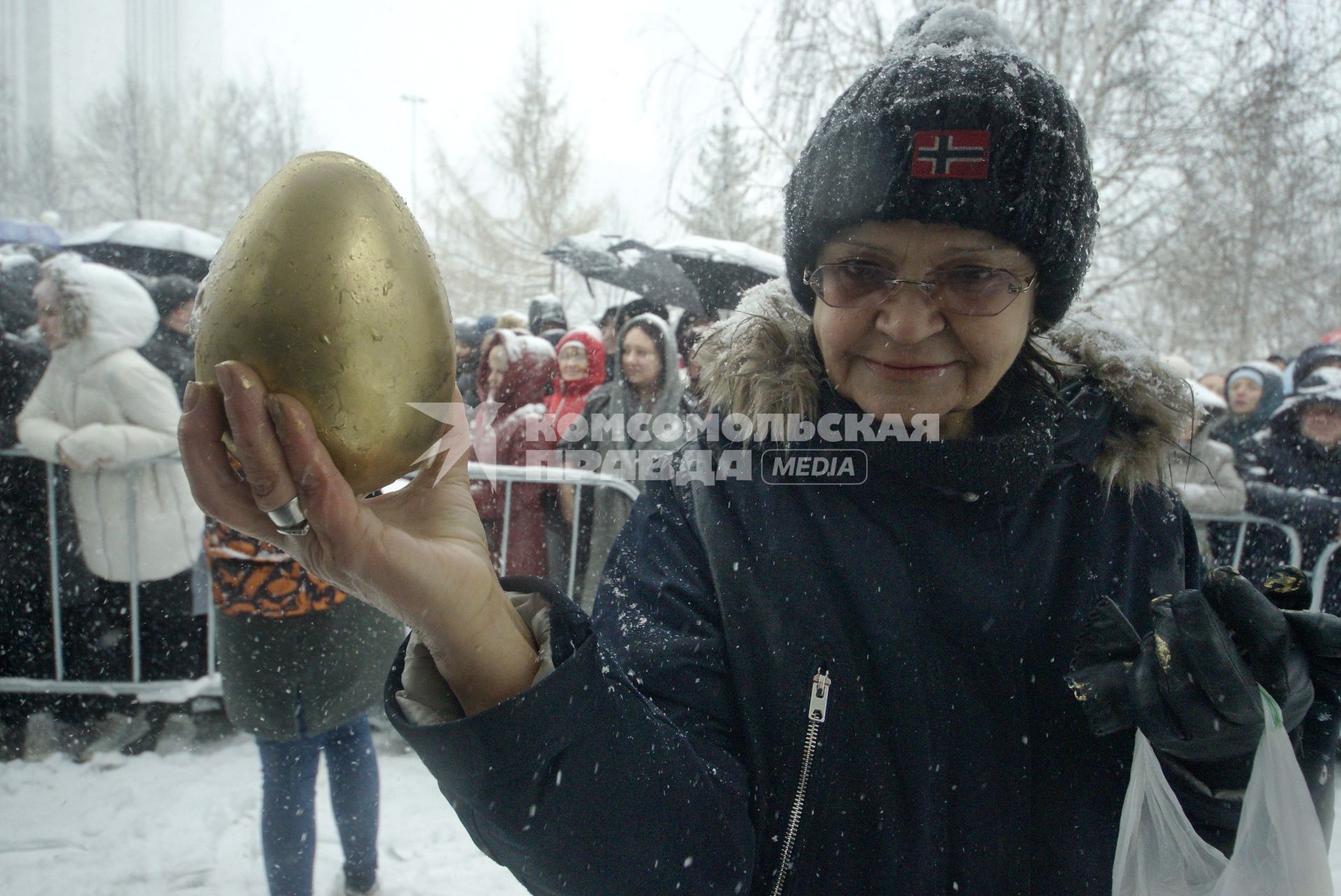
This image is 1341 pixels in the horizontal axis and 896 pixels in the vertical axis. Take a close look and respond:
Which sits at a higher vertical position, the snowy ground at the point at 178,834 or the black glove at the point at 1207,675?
the black glove at the point at 1207,675

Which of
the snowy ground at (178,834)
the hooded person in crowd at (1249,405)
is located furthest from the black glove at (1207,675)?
the hooded person in crowd at (1249,405)

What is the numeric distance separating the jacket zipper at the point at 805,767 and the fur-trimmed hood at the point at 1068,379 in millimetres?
394

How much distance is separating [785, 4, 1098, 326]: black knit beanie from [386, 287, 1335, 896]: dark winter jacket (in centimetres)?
26

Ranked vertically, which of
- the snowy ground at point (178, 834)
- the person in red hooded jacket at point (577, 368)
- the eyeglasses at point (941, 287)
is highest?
the eyeglasses at point (941, 287)

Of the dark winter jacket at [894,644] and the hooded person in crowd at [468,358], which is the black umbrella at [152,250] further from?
the dark winter jacket at [894,644]

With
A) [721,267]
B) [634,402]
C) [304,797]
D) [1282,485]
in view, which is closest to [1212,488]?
[1282,485]

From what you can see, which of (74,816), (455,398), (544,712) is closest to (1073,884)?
(544,712)

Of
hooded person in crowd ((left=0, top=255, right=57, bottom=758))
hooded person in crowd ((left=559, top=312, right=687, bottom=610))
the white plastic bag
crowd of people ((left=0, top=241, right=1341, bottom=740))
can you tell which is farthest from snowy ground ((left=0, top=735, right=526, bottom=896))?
the white plastic bag

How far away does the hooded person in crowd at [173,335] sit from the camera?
393 centimetres

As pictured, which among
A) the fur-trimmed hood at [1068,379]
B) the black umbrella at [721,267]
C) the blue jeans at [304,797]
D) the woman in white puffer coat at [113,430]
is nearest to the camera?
the fur-trimmed hood at [1068,379]

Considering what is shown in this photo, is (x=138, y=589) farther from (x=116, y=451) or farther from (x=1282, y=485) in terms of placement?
(x=1282, y=485)

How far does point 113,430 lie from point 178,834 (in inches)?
63.8

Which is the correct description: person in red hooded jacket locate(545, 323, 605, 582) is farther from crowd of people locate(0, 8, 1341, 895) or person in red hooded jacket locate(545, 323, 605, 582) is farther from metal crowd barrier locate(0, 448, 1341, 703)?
crowd of people locate(0, 8, 1341, 895)

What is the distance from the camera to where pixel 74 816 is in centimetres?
323
